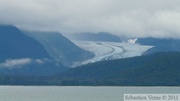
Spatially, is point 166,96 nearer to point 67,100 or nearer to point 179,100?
point 179,100

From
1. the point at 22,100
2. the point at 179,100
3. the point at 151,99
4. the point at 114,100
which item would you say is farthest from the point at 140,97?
the point at 22,100

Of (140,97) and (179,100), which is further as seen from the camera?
(179,100)

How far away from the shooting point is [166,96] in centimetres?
6781

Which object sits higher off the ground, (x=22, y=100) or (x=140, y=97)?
(x=22, y=100)

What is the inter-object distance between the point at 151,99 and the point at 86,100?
111 meters

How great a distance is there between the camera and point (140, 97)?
2589 inches

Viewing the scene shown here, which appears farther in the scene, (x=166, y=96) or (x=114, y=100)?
(x=114, y=100)

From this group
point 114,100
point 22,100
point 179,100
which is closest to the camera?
point 179,100

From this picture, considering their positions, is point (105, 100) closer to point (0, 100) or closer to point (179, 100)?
point (0, 100)

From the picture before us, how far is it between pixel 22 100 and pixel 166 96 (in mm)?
119737

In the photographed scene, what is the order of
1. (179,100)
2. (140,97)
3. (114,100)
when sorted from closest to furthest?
(140,97)
(179,100)
(114,100)

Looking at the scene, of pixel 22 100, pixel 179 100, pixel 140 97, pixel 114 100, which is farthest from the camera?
pixel 22 100

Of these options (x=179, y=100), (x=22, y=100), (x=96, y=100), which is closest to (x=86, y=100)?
(x=96, y=100)

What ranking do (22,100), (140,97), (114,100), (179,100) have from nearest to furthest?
(140,97) → (179,100) → (114,100) → (22,100)
